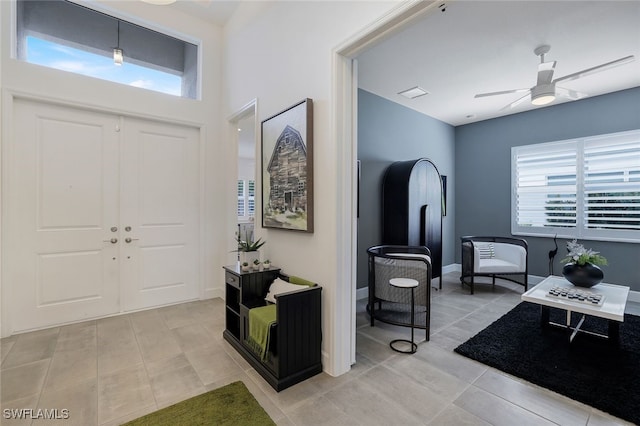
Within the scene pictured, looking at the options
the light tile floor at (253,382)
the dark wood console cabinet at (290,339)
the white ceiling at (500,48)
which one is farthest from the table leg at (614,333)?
the white ceiling at (500,48)

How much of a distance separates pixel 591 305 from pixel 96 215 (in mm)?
5146

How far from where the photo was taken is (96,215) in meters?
3.28

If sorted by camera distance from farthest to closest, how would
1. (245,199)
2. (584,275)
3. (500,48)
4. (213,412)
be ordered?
(245,199) → (500,48) → (584,275) → (213,412)

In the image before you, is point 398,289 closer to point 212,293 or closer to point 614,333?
point 614,333

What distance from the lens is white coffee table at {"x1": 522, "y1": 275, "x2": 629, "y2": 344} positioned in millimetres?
2351

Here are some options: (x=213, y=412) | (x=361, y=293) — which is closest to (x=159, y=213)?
(x=213, y=412)

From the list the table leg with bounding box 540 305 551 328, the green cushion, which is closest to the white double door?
the green cushion

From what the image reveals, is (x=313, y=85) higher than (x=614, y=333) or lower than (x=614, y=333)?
higher

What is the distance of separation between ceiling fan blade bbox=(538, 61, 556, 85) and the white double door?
4338 mm

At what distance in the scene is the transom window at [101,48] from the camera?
3.01 m

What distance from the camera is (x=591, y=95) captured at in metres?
4.25

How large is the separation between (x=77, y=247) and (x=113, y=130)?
1428mm

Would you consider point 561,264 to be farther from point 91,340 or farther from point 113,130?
point 113,130

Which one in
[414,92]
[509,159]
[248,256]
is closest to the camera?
[248,256]
